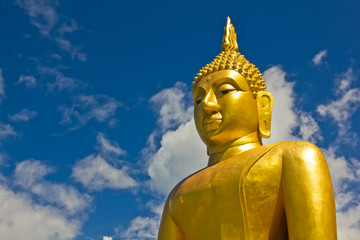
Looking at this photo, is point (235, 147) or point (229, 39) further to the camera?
point (229, 39)

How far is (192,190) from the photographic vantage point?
7039 millimetres

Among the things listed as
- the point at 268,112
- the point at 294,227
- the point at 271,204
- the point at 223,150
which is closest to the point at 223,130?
the point at 223,150

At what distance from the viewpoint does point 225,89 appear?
743 cm

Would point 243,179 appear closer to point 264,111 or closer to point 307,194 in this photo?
point 307,194

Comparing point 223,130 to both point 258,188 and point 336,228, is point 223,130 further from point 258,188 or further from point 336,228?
point 336,228

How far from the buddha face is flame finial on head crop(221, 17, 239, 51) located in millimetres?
989

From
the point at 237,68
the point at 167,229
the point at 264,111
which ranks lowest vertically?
the point at 167,229

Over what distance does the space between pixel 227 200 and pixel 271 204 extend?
0.60 m

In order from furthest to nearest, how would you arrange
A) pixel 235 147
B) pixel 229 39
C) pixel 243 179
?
1. pixel 229 39
2. pixel 235 147
3. pixel 243 179

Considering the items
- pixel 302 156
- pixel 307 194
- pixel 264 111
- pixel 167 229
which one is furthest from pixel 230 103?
pixel 167 229

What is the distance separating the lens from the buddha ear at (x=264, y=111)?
294 inches

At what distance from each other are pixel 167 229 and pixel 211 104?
208 centimetres

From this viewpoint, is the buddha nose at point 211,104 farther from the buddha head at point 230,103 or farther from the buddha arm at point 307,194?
the buddha arm at point 307,194

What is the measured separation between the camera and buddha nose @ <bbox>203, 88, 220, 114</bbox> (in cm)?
729
